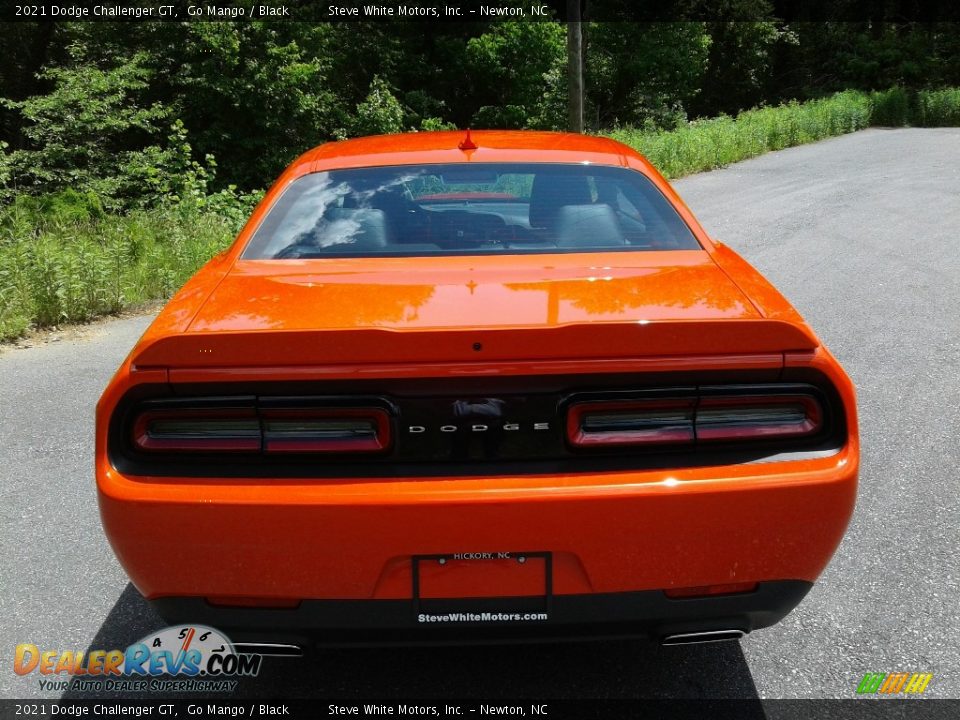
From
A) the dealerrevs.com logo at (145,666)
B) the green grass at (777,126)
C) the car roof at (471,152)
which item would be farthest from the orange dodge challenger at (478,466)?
the green grass at (777,126)

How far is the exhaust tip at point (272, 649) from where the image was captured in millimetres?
2129

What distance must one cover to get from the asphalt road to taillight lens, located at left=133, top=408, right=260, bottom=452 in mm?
906

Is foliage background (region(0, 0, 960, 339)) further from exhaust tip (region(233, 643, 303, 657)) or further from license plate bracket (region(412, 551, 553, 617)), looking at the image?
license plate bracket (region(412, 551, 553, 617))

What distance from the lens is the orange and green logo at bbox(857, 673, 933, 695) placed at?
2.50 meters

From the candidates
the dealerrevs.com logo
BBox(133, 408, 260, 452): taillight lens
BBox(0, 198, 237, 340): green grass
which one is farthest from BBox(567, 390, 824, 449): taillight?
BBox(0, 198, 237, 340): green grass

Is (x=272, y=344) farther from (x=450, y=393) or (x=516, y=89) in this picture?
(x=516, y=89)

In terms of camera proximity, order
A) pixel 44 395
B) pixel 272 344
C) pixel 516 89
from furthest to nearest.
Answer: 1. pixel 516 89
2. pixel 44 395
3. pixel 272 344

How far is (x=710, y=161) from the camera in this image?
65.1 ft

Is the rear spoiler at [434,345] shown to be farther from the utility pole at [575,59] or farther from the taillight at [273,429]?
the utility pole at [575,59]

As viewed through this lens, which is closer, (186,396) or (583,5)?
(186,396)

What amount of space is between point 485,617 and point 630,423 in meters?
0.58

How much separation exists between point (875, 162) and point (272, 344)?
21767 mm

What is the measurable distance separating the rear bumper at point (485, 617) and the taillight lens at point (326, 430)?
1.22ft

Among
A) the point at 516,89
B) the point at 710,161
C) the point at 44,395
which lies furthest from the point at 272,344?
the point at 516,89
